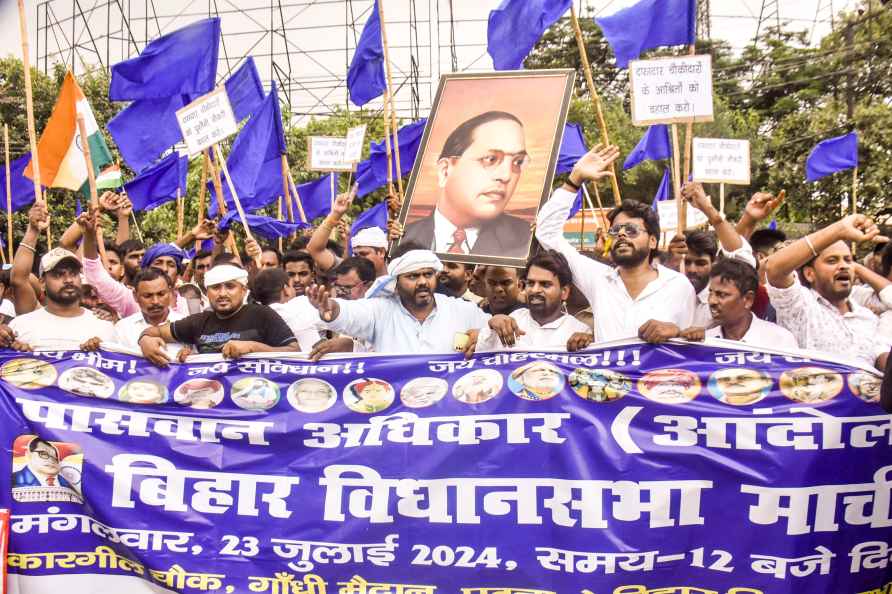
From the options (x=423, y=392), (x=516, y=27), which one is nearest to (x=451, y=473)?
(x=423, y=392)

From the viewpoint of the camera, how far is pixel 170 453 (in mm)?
4562

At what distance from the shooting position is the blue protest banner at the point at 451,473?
4.04 m

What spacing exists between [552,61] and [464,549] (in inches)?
1475

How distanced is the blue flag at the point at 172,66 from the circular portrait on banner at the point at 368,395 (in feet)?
18.0

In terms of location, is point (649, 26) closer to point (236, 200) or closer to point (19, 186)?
point (236, 200)

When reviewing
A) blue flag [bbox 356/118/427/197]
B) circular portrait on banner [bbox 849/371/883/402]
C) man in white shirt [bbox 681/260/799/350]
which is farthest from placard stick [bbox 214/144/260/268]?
circular portrait on banner [bbox 849/371/883/402]

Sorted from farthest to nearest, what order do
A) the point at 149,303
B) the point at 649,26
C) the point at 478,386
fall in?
the point at 649,26 < the point at 149,303 < the point at 478,386

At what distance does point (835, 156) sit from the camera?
502 inches

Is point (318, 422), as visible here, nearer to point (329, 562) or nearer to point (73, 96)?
point (329, 562)

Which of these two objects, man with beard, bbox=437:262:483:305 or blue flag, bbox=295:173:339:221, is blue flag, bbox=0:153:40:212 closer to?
blue flag, bbox=295:173:339:221

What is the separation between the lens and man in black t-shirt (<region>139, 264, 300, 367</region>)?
5059mm

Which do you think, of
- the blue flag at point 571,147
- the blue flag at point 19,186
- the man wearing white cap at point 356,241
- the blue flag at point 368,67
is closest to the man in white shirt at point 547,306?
the man wearing white cap at point 356,241

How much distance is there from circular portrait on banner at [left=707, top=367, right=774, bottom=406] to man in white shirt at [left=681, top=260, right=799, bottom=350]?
38 centimetres

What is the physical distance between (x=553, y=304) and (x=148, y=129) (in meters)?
6.01
